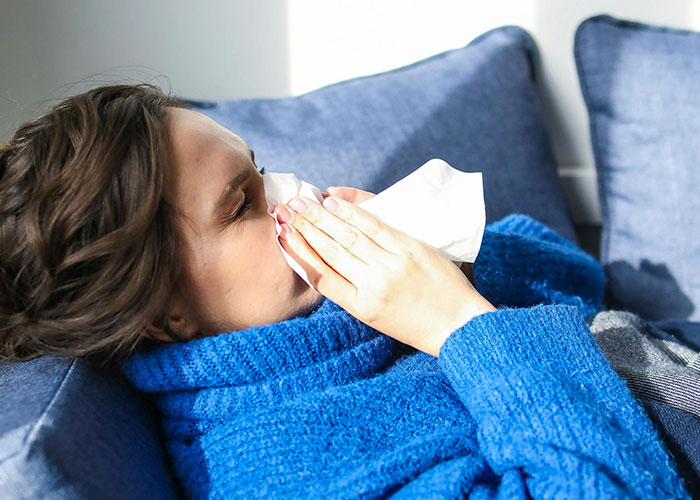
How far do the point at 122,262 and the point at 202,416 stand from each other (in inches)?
8.2

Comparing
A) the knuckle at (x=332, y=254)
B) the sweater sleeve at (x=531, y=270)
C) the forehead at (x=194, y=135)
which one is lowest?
the sweater sleeve at (x=531, y=270)

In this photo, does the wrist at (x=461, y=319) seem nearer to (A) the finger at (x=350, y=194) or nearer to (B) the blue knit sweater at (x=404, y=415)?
(B) the blue knit sweater at (x=404, y=415)

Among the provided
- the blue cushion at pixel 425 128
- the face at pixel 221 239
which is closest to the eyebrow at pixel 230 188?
the face at pixel 221 239

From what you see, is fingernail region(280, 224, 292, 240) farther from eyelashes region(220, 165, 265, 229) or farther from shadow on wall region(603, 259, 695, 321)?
shadow on wall region(603, 259, 695, 321)

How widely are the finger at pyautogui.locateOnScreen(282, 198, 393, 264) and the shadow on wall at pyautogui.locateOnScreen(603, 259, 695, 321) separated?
797mm

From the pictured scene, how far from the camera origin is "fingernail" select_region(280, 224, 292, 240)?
0.86m

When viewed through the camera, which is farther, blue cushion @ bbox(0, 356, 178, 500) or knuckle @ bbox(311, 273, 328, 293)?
knuckle @ bbox(311, 273, 328, 293)

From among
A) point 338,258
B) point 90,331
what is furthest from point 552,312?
point 90,331

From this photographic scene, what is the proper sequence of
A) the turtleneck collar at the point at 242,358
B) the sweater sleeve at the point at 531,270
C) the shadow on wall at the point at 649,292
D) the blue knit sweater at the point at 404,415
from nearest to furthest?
the blue knit sweater at the point at 404,415 → the turtleneck collar at the point at 242,358 → the sweater sleeve at the point at 531,270 → the shadow on wall at the point at 649,292

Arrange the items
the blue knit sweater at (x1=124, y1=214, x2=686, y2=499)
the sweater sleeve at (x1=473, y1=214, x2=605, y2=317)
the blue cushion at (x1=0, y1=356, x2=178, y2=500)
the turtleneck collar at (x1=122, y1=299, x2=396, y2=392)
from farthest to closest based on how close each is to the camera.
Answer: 1. the sweater sleeve at (x1=473, y1=214, x2=605, y2=317)
2. the turtleneck collar at (x1=122, y1=299, x2=396, y2=392)
3. the blue knit sweater at (x1=124, y1=214, x2=686, y2=499)
4. the blue cushion at (x1=0, y1=356, x2=178, y2=500)

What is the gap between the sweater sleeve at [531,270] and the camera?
3.63 ft

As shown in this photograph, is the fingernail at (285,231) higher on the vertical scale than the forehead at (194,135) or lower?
lower

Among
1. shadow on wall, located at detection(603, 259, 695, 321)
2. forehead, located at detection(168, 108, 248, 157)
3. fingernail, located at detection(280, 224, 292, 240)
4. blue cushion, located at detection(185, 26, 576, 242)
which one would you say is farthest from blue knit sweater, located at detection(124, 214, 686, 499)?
shadow on wall, located at detection(603, 259, 695, 321)

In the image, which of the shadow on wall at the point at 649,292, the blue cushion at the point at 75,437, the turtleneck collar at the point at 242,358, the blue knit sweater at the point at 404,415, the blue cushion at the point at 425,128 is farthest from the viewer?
the shadow on wall at the point at 649,292
